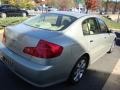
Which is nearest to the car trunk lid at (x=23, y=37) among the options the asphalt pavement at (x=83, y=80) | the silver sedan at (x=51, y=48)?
the silver sedan at (x=51, y=48)

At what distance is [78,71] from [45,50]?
4.24ft

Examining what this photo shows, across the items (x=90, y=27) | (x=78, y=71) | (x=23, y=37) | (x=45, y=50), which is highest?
(x=90, y=27)

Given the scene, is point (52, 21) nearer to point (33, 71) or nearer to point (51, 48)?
point (51, 48)

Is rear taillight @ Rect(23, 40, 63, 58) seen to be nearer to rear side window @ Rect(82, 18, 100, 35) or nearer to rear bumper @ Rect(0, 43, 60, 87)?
rear bumper @ Rect(0, 43, 60, 87)

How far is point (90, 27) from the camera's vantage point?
5.03 metres

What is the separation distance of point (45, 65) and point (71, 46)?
0.69 m

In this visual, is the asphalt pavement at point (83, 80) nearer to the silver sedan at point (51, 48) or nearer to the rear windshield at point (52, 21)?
the silver sedan at point (51, 48)

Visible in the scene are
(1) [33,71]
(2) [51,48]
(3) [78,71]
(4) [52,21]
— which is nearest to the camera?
(1) [33,71]

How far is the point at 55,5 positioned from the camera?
176ft

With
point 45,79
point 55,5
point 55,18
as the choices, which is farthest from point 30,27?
point 55,5

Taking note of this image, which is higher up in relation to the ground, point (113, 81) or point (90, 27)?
point (90, 27)

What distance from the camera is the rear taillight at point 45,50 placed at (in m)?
3.66

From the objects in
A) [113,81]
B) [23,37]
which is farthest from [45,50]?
[113,81]

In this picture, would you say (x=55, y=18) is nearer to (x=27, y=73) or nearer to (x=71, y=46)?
(x=71, y=46)
